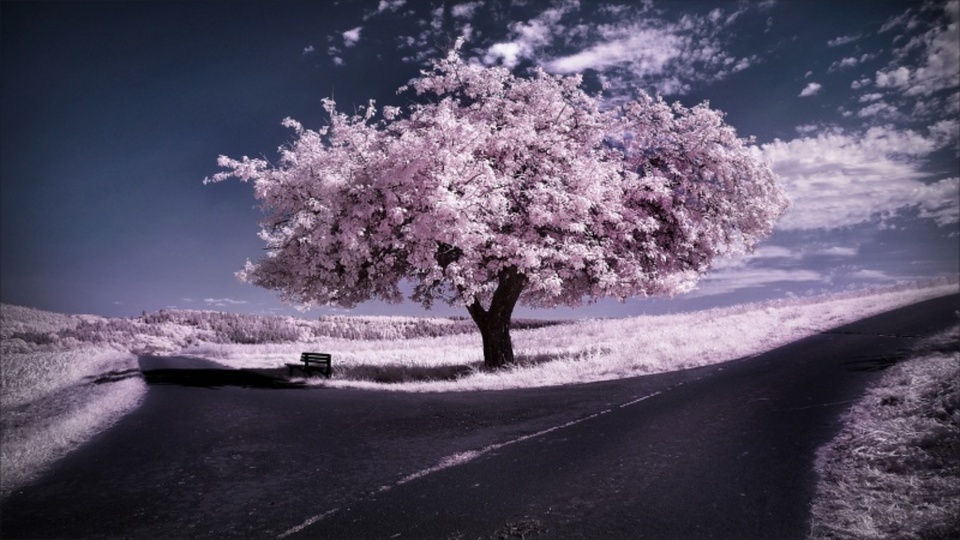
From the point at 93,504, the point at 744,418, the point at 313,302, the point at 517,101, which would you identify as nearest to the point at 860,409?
the point at 744,418

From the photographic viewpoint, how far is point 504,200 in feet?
53.2

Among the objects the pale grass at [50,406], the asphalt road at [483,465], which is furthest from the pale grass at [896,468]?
the pale grass at [50,406]

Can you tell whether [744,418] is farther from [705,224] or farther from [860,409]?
[705,224]

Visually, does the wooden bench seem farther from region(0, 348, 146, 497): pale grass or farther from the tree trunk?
the tree trunk

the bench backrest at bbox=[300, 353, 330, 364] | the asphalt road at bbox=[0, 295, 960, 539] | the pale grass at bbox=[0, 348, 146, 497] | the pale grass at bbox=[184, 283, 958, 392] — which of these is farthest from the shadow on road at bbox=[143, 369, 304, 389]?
the asphalt road at bbox=[0, 295, 960, 539]

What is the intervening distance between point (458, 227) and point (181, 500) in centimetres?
970

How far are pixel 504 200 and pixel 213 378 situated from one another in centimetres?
1555

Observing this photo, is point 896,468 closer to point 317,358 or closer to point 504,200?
point 504,200

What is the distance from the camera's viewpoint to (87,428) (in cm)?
1336

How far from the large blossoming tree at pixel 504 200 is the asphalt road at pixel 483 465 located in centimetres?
520

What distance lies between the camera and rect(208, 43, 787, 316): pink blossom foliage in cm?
1622

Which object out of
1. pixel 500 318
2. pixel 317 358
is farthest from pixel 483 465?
pixel 317 358

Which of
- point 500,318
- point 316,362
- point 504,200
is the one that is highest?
point 504,200

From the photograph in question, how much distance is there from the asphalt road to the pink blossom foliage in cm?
523
